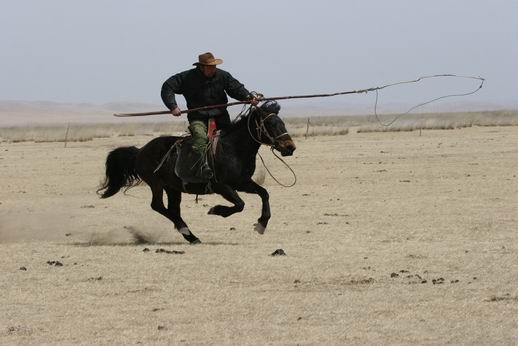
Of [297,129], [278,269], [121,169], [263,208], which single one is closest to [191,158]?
[263,208]

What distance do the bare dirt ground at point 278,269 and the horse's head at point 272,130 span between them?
1.14 meters

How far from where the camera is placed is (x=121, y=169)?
1502 centimetres

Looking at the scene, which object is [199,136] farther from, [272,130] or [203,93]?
[272,130]

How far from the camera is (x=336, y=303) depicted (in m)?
9.05

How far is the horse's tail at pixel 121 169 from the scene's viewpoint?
14.9m

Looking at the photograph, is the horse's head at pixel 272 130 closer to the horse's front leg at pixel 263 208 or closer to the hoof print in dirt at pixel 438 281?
the horse's front leg at pixel 263 208

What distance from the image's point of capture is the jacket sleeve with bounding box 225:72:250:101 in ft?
44.1

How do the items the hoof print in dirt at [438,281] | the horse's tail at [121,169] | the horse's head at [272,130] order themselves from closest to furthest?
the hoof print in dirt at [438,281] → the horse's head at [272,130] → the horse's tail at [121,169]

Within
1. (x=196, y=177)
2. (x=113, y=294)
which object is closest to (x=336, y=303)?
(x=113, y=294)

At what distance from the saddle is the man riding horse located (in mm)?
19

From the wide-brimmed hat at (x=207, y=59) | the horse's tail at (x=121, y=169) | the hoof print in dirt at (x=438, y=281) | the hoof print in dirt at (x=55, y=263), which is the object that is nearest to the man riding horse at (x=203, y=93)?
the wide-brimmed hat at (x=207, y=59)

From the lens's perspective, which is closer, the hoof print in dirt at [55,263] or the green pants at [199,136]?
the hoof print in dirt at [55,263]

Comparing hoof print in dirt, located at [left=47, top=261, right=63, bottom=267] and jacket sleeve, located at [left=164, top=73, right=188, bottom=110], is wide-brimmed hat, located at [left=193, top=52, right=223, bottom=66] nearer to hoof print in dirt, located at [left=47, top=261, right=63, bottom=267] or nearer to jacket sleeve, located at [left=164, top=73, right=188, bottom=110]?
jacket sleeve, located at [left=164, top=73, right=188, bottom=110]

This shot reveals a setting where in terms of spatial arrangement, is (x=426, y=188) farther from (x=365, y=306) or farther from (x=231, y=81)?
(x=365, y=306)
